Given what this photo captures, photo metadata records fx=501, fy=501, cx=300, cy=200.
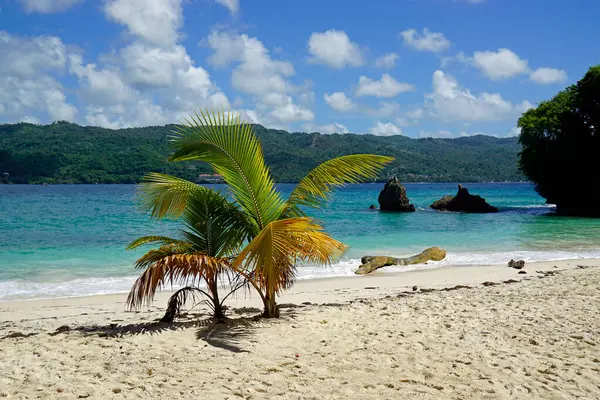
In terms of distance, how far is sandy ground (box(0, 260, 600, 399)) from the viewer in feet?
15.4

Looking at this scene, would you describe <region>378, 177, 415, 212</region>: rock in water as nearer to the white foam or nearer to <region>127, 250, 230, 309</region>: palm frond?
the white foam

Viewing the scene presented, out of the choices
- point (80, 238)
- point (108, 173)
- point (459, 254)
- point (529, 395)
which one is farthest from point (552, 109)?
point (108, 173)

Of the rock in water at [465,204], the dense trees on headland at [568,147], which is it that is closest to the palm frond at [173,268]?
the dense trees on headland at [568,147]

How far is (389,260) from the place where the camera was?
15.9 meters

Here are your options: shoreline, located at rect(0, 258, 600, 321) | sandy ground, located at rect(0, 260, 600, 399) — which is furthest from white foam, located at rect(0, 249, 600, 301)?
sandy ground, located at rect(0, 260, 600, 399)

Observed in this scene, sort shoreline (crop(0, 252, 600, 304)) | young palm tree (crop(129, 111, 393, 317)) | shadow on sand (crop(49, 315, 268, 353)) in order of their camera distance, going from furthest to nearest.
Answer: shoreline (crop(0, 252, 600, 304)), young palm tree (crop(129, 111, 393, 317)), shadow on sand (crop(49, 315, 268, 353))

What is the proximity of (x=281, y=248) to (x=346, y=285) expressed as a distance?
6468 mm

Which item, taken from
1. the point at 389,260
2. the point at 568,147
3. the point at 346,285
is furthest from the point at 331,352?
the point at 568,147

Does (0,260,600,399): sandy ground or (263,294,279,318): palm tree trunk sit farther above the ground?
(263,294,279,318): palm tree trunk

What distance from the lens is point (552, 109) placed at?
44719mm

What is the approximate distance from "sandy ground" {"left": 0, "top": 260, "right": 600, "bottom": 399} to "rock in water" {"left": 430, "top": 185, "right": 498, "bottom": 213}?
128ft

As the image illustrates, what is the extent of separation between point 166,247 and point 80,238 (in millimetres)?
18521

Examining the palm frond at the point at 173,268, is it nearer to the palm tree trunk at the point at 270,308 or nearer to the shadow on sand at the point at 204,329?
the shadow on sand at the point at 204,329

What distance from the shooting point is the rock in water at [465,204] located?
46062 millimetres
